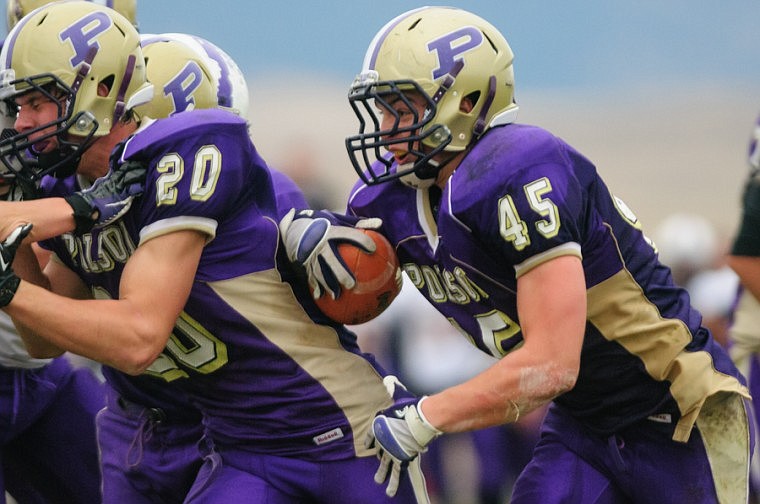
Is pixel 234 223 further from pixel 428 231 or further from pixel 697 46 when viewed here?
pixel 697 46

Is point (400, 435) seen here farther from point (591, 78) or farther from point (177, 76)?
point (591, 78)

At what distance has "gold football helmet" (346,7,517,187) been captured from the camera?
11.6 ft

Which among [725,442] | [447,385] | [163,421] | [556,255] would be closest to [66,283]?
[163,421]

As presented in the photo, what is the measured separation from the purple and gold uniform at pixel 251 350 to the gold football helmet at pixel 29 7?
1.55m

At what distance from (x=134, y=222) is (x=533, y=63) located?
8197 millimetres

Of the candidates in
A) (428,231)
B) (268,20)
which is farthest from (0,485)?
(268,20)

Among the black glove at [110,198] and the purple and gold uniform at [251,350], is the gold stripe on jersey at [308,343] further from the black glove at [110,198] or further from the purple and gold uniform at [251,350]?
the black glove at [110,198]

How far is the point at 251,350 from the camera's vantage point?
11.7ft

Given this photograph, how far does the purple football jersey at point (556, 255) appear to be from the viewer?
10.7ft

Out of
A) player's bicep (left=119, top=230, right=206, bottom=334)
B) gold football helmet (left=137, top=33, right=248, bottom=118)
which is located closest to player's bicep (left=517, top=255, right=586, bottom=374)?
player's bicep (left=119, top=230, right=206, bottom=334)

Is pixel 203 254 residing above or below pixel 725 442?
above

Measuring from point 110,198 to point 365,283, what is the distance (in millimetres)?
681

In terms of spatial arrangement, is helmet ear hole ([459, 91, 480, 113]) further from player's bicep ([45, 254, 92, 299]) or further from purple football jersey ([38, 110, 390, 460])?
player's bicep ([45, 254, 92, 299])

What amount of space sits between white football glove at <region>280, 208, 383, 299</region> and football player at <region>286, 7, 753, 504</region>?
3cm
